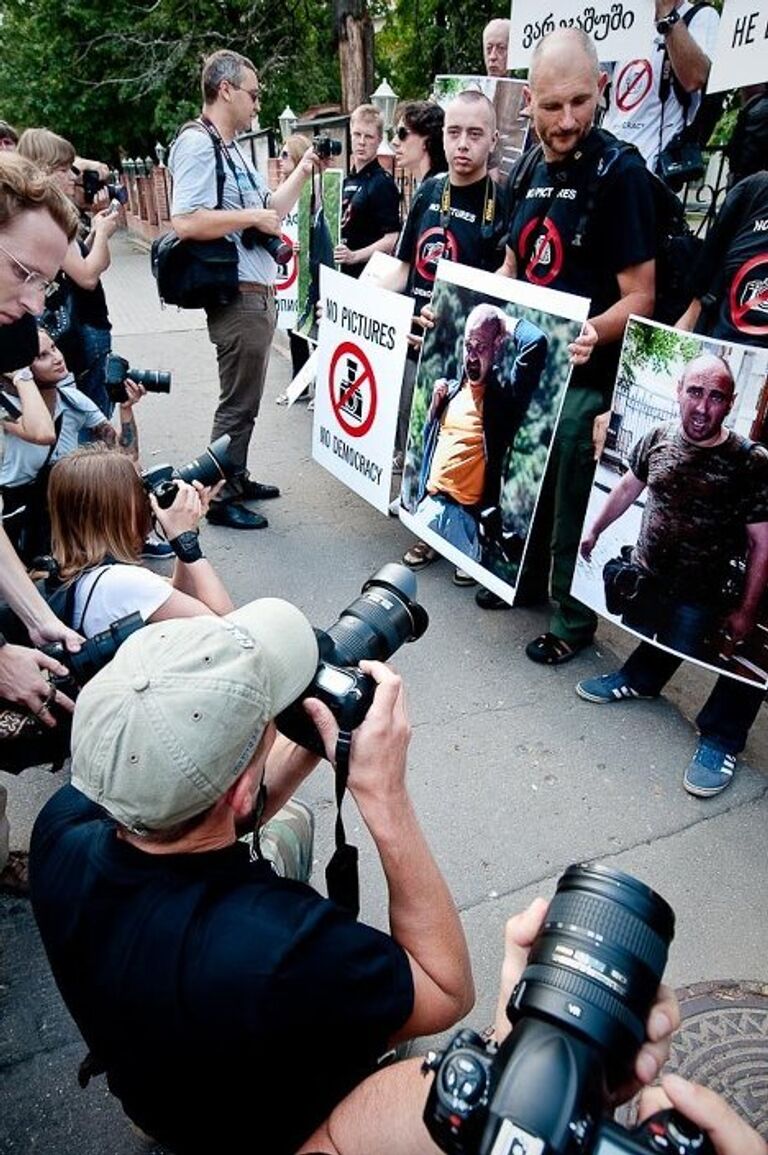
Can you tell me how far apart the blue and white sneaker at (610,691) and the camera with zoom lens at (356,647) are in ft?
5.44

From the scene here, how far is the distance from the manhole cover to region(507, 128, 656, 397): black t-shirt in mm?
2090

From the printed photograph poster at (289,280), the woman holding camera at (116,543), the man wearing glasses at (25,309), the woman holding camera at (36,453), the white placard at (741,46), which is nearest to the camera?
the man wearing glasses at (25,309)

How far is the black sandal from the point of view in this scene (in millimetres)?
3498

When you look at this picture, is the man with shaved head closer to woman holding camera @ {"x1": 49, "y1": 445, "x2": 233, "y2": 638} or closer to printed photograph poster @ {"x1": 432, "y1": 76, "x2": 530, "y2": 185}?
woman holding camera @ {"x1": 49, "y1": 445, "x2": 233, "y2": 638}

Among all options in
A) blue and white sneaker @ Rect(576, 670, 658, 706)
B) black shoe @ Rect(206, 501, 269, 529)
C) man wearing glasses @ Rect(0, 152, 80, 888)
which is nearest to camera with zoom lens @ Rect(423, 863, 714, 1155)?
man wearing glasses @ Rect(0, 152, 80, 888)

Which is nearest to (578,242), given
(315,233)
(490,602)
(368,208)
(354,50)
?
(490,602)

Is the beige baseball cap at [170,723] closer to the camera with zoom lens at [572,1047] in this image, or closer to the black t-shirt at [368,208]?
the camera with zoom lens at [572,1047]

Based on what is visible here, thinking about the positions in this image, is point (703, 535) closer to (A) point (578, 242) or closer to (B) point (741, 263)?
(B) point (741, 263)

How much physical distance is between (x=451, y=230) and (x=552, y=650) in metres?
2.08

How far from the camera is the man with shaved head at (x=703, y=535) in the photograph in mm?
2535

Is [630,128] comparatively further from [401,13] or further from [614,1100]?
[401,13]

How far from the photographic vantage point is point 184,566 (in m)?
2.57

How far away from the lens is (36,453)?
3145mm

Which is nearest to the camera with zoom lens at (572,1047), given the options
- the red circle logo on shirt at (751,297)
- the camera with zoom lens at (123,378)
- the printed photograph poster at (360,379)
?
the red circle logo on shirt at (751,297)
